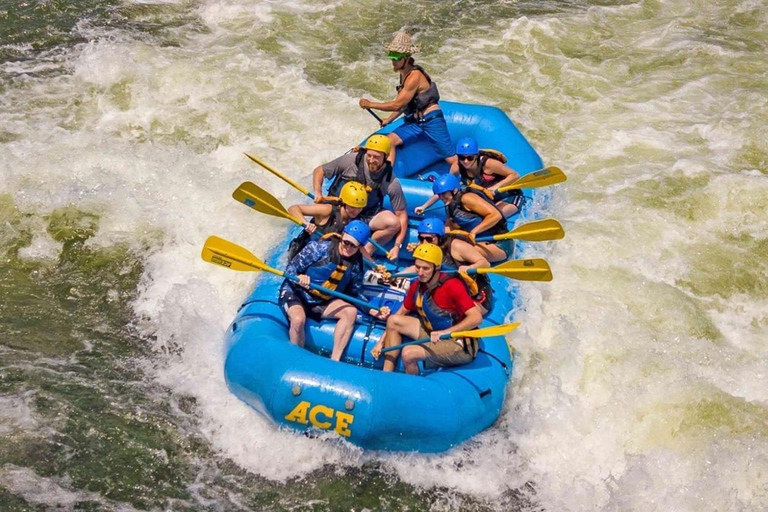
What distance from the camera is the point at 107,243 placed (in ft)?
22.1

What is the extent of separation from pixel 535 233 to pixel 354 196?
1434 millimetres

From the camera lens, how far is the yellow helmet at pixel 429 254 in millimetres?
4734

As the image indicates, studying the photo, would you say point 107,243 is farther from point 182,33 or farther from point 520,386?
point 182,33

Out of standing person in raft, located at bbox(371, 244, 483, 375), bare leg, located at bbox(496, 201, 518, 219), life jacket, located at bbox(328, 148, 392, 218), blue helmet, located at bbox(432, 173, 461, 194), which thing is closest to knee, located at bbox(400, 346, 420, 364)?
standing person in raft, located at bbox(371, 244, 483, 375)

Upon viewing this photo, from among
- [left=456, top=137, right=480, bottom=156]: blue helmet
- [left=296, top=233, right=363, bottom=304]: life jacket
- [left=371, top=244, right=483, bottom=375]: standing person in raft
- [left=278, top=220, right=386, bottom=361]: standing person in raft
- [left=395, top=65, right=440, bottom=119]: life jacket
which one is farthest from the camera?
[left=395, top=65, right=440, bottom=119]: life jacket

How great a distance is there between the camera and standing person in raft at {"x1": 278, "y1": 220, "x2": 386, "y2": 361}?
16.5ft

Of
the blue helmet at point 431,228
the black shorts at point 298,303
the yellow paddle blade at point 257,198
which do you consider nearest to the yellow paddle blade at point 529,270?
the blue helmet at point 431,228

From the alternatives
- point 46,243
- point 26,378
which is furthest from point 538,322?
point 46,243

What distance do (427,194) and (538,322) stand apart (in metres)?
1.45

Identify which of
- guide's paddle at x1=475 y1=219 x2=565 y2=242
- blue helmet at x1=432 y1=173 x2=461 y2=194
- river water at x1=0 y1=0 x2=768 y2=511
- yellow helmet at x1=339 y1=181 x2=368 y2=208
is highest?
yellow helmet at x1=339 y1=181 x2=368 y2=208

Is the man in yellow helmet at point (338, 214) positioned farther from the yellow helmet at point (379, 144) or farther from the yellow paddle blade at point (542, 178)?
the yellow paddle blade at point (542, 178)

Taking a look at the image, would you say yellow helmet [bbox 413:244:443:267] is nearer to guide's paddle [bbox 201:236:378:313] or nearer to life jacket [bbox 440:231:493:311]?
life jacket [bbox 440:231:493:311]

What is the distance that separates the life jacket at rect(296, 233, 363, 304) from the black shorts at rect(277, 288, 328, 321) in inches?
1.4

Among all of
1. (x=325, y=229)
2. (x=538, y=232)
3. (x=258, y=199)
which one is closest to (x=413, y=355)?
(x=325, y=229)
